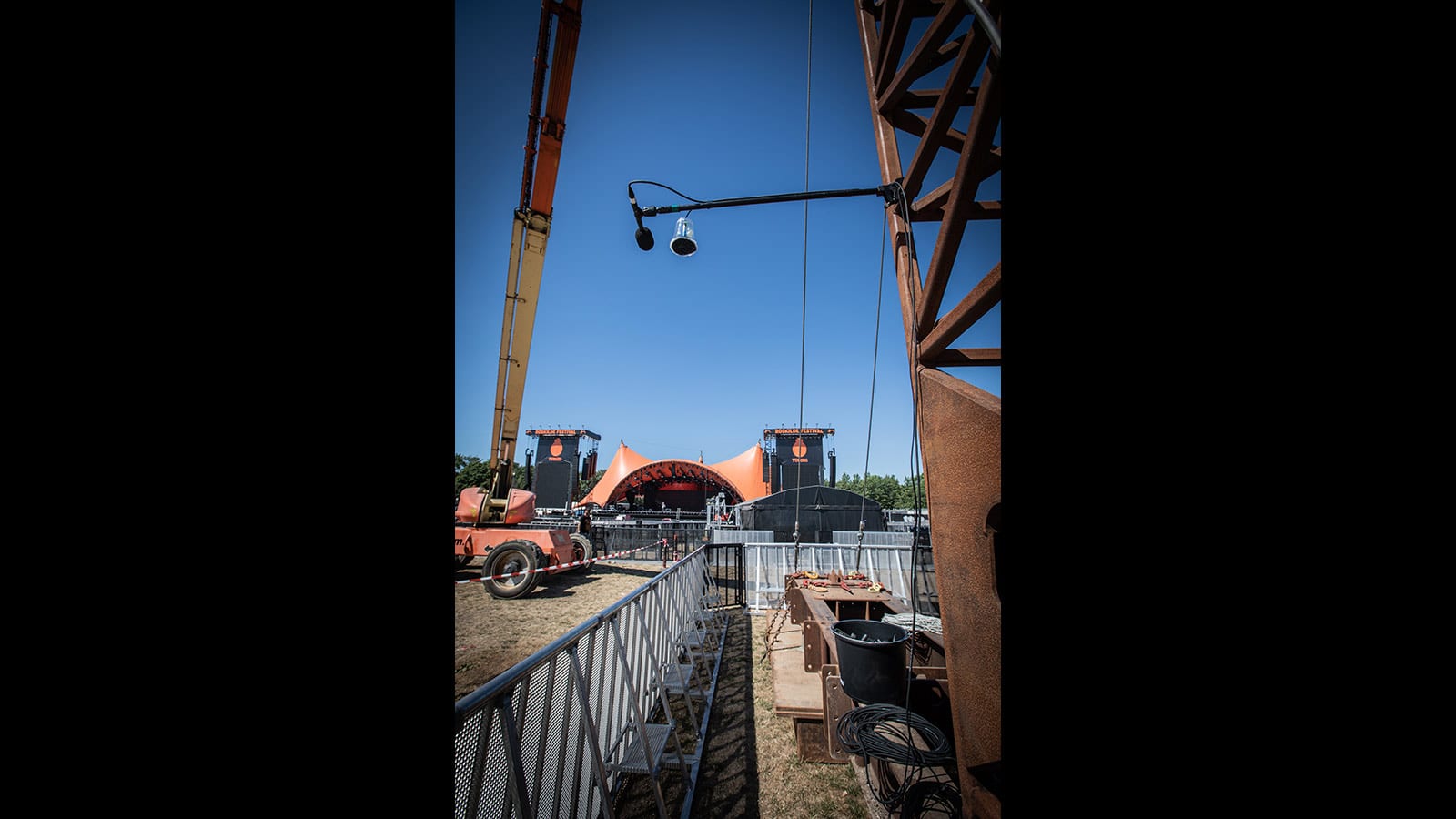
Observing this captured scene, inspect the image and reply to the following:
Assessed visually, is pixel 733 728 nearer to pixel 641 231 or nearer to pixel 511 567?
pixel 641 231

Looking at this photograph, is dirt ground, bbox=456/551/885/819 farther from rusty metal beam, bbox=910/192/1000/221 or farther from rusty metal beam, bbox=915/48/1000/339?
rusty metal beam, bbox=910/192/1000/221

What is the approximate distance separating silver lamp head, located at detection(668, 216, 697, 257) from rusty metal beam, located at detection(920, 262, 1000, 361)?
8.79 feet

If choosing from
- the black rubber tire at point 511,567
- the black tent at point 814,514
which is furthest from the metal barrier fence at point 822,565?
the black tent at point 814,514

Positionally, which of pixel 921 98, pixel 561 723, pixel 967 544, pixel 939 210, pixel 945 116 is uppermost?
pixel 921 98

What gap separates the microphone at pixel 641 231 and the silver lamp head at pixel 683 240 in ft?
1.17

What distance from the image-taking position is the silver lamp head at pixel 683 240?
15.0ft

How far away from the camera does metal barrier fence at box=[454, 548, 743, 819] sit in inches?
96.0

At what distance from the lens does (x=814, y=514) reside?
63.0 ft

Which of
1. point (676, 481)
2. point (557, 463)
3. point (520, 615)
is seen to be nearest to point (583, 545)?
point (520, 615)

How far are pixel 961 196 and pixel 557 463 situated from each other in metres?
37.7
